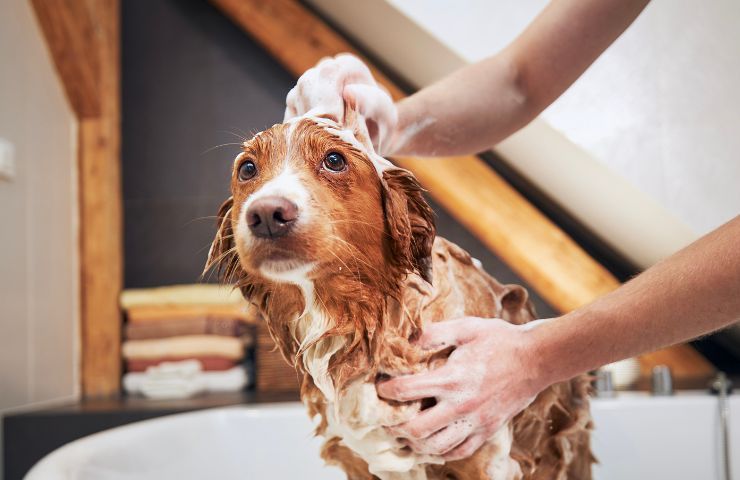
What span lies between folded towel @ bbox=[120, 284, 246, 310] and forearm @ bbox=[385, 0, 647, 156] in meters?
1.44

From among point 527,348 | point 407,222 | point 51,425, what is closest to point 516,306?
point 527,348

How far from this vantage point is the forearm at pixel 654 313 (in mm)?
695

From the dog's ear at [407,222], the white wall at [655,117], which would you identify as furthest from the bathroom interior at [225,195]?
the dog's ear at [407,222]

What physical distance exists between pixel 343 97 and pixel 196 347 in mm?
1638

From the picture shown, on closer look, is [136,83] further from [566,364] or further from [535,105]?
[566,364]

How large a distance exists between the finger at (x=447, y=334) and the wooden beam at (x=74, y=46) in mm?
2065

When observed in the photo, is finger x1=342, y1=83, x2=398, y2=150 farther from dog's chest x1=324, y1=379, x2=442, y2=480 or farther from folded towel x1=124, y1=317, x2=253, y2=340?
folded towel x1=124, y1=317, x2=253, y2=340

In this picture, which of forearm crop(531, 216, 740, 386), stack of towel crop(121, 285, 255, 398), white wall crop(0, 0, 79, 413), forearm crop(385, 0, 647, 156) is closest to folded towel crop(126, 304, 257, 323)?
stack of towel crop(121, 285, 255, 398)

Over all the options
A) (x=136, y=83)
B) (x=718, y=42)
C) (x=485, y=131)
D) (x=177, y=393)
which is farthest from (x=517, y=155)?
(x=136, y=83)

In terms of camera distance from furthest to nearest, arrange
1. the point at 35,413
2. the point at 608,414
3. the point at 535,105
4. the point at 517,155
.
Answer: the point at 35,413, the point at 608,414, the point at 517,155, the point at 535,105

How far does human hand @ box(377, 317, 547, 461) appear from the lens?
0.78m

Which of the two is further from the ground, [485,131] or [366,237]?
[485,131]

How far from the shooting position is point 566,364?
0.79 meters

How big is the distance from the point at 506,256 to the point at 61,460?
3.87 ft
